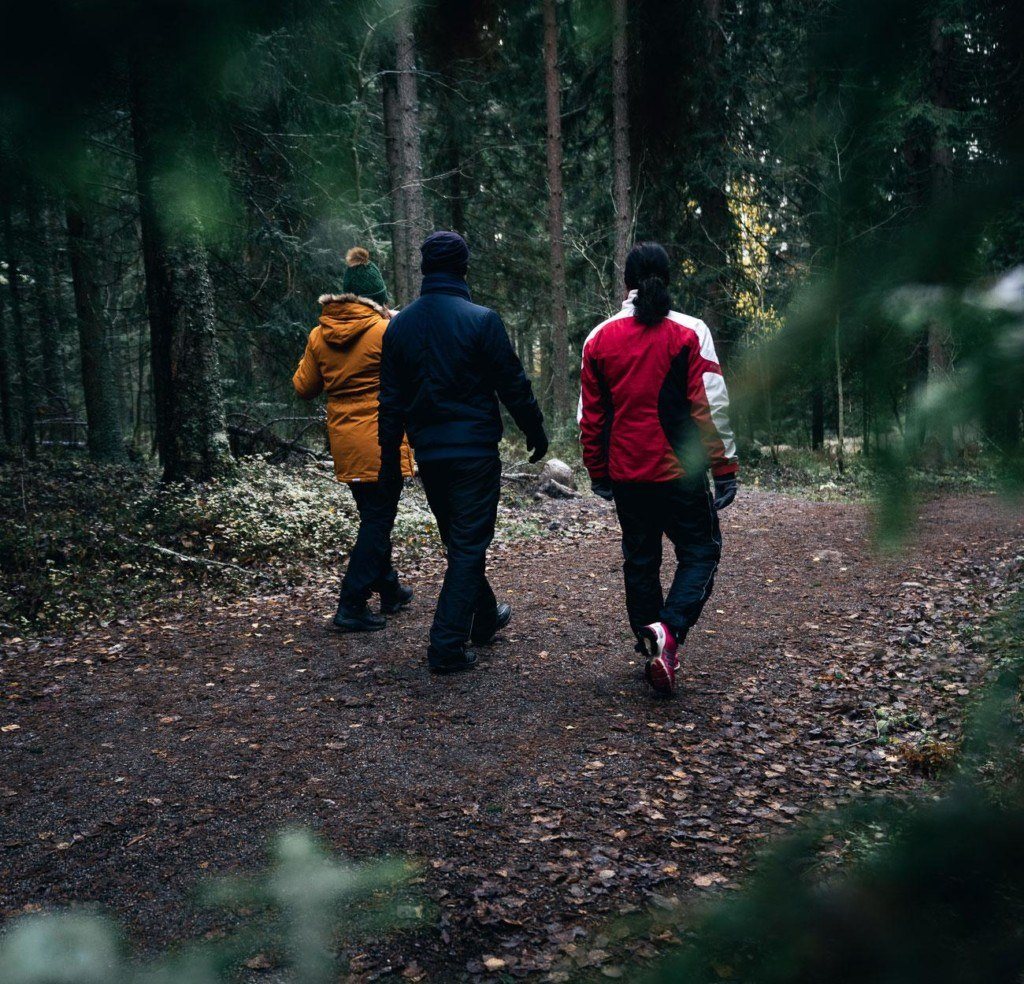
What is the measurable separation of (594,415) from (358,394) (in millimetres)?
2018

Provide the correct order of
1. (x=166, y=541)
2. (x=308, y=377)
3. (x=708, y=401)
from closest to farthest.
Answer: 1. (x=708, y=401)
2. (x=308, y=377)
3. (x=166, y=541)

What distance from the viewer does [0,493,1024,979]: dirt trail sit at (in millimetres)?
2801

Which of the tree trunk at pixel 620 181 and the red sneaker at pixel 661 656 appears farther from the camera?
the tree trunk at pixel 620 181

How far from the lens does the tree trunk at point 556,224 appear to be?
51.9ft

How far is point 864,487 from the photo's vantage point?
3.98ft

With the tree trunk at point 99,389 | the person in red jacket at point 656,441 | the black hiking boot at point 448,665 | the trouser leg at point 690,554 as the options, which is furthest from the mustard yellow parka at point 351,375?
the tree trunk at point 99,389

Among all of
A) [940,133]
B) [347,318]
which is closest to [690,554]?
[347,318]

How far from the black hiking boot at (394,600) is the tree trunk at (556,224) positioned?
10.9 m

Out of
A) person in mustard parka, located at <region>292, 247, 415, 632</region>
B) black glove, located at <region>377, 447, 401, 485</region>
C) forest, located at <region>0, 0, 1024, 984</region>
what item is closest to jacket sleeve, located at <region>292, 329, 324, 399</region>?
person in mustard parka, located at <region>292, 247, 415, 632</region>

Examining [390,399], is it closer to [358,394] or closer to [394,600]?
[358,394]

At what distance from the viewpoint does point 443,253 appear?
4.70 metres

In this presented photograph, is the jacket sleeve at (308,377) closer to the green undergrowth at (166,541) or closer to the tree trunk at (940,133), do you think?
the green undergrowth at (166,541)

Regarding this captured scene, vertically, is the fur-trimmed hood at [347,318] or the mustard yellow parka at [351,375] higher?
the fur-trimmed hood at [347,318]

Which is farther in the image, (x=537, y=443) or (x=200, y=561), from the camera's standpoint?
(x=200, y=561)
